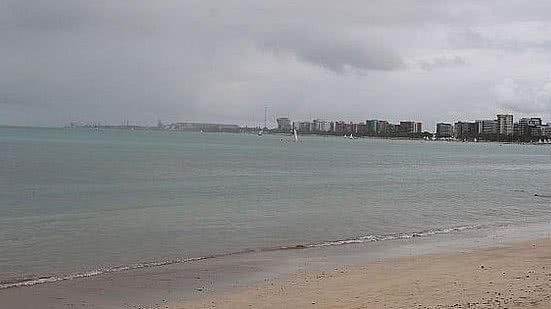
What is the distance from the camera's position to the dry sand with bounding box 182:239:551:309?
1165 cm

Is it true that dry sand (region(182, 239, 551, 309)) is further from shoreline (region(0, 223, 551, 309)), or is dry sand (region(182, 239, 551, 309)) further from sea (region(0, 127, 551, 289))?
sea (region(0, 127, 551, 289))

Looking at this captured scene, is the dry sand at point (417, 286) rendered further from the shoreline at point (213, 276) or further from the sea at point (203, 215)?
the sea at point (203, 215)

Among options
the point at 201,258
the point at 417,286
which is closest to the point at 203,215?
the point at 201,258

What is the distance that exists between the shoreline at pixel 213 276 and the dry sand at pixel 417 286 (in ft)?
1.77

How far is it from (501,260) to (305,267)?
5256 mm

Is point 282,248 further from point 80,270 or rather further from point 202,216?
point 202,216

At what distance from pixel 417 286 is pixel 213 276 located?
4.82m

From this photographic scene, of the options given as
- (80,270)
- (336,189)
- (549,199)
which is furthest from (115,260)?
(549,199)

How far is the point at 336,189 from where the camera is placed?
4372cm

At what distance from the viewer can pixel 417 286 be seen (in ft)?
44.3

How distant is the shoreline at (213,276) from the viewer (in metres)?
12.8

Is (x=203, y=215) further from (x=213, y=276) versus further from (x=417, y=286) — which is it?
(x=417, y=286)

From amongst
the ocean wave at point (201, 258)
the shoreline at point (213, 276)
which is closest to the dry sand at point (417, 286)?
the shoreline at point (213, 276)

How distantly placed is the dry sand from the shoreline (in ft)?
1.77
